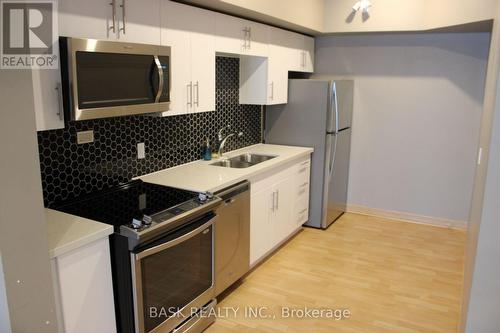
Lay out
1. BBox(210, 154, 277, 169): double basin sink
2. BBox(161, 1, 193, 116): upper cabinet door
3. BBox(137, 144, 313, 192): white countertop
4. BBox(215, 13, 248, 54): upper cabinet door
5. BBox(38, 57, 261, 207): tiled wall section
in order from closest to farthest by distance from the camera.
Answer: BBox(38, 57, 261, 207): tiled wall section < BBox(161, 1, 193, 116): upper cabinet door < BBox(137, 144, 313, 192): white countertop < BBox(215, 13, 248, 54): upper cabinet door < BBox(210, 154, 277, 169): double basin sink

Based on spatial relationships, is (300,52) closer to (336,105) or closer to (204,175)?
(336,105)

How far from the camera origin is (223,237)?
9.24 ft

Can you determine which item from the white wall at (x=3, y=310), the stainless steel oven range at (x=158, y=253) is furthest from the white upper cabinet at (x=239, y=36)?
the white wall at (x=3, y=310)

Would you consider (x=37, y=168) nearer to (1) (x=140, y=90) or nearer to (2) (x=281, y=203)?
(1) (x=140, y=90)

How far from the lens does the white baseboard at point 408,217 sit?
15.1 ft

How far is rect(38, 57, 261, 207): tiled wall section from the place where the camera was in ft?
7.58

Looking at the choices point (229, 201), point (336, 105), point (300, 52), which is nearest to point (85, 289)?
point (229, 201)

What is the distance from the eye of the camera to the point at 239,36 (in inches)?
131

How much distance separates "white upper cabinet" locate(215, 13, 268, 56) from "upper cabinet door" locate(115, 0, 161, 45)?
0.68 m

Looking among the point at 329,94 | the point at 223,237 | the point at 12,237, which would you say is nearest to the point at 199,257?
the point at 223,237

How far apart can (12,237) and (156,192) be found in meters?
1.14

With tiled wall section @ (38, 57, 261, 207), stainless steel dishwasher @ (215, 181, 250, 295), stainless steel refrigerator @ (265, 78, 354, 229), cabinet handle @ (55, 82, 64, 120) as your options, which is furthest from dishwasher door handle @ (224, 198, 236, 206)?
stainless steel refrigerator @ (265, 78, 354, 229)

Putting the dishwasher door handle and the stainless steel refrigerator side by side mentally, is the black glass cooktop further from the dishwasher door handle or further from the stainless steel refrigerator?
the stainless steel refrigerator

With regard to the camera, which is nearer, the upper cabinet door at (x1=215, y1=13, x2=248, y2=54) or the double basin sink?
the upper cabinet door at (x1=215, y1=13, x2=248, y2=54)
